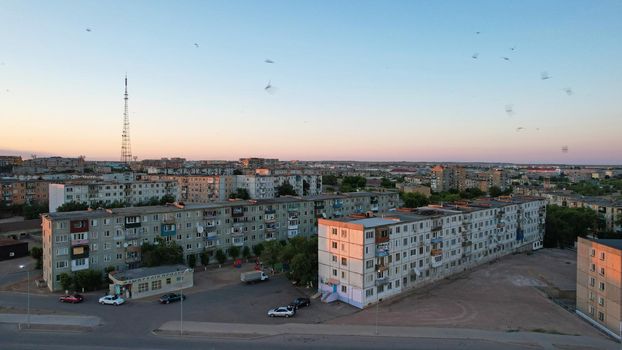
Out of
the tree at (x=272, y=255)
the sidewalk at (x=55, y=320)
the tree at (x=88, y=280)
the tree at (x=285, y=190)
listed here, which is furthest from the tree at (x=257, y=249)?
the tree at (x=285, y=190)

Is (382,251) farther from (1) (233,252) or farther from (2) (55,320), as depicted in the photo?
(2) (55,320)

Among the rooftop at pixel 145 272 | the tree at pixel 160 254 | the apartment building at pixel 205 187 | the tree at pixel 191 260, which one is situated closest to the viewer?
the rooftop at pixel 145 272

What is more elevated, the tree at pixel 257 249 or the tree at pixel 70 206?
the tree at pixel 70 206

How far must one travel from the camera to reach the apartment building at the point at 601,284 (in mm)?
21969

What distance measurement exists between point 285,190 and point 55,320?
55641 mm

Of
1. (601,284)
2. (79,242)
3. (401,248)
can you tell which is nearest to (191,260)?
(79,242)

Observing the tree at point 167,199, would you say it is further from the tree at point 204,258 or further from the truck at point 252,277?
the truck at point 252,277

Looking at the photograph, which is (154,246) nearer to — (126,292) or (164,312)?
(126,292)

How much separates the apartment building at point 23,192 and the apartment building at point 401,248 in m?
61.2

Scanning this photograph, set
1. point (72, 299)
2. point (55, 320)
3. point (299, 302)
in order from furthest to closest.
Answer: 1. point (72, 299)
2. point (299, 302)
3. point (55, 320)

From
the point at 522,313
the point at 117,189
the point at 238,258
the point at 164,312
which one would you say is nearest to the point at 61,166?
the point at 117,189

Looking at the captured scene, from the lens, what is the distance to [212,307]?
83.3 ft

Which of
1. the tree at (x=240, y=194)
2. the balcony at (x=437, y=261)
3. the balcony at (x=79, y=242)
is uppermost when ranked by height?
the tree at (x=240, y=194)

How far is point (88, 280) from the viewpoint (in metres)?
28.4
